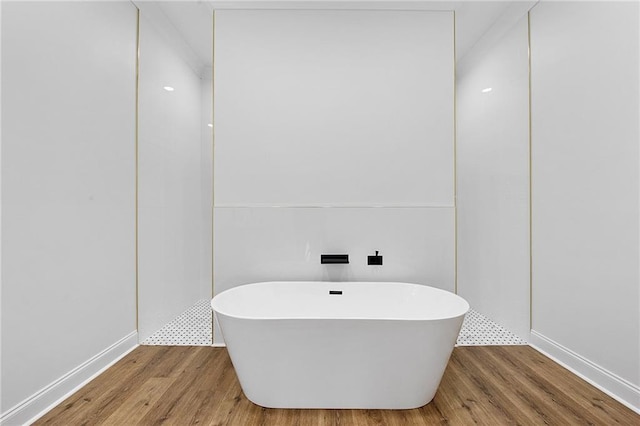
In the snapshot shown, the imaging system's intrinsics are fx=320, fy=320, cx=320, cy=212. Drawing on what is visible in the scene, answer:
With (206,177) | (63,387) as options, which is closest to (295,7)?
(206,177)

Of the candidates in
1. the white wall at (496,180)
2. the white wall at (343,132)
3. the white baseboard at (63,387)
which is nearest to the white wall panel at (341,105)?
the white wall at (343,132)

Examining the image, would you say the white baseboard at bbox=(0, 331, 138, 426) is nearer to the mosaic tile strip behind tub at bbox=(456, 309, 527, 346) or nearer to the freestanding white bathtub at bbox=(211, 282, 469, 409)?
the freestanding white bathtub at bbox=(211, 282, 469, 409)

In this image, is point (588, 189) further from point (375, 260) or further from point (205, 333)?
point (205, 333)

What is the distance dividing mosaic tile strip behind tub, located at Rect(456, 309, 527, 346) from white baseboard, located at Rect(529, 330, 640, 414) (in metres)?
0.18

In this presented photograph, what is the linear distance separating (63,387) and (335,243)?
1.90 metres

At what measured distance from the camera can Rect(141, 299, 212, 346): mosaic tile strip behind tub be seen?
101 inches

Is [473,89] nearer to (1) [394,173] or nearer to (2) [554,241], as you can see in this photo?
(1) [394,173]

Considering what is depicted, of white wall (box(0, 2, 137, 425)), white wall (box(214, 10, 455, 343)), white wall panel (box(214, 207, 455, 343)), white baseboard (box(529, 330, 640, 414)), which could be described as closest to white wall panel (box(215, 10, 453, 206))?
white wall (box(214, 10, 455, 343))

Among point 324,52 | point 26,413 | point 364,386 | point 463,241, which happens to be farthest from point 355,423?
point 324,52

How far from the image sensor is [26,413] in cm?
160

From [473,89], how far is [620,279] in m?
2.12

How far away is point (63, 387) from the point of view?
183 centimetres

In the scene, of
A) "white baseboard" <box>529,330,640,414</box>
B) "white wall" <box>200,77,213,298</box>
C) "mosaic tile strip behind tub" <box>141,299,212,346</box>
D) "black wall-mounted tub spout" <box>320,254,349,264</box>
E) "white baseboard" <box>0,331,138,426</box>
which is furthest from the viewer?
"white wall" <box>200,77,213,298</box>

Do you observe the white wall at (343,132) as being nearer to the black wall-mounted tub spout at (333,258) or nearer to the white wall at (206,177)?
the black wall-mounted tub spout at (333,258)
